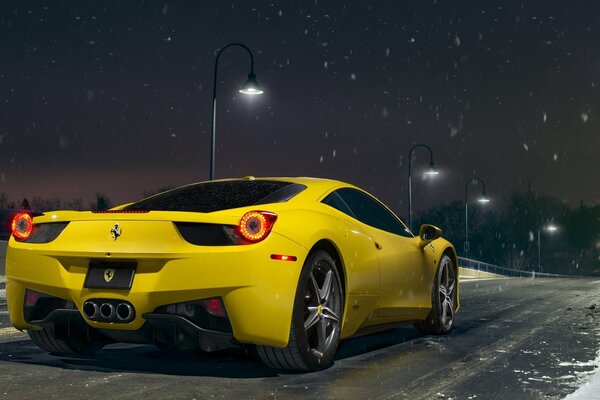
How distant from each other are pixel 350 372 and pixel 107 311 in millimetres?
1734

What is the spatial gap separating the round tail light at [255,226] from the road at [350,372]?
93cm

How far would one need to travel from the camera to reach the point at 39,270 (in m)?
5.41

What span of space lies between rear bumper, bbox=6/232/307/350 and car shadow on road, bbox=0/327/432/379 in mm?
363

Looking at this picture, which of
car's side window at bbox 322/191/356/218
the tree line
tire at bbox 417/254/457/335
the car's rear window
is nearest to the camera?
the car's rear window

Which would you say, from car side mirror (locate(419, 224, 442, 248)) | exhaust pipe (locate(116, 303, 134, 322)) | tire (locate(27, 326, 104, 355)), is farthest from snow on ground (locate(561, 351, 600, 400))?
tire (locate(27, 326, 104, 355))

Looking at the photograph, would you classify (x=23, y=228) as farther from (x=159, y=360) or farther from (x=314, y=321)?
Result: (x=314, y=321)

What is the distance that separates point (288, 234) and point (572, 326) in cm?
525

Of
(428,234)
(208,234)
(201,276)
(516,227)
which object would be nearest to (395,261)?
(428,234)

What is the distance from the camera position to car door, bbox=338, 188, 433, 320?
6.66m

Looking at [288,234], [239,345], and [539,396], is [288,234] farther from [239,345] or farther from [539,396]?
[539,396]

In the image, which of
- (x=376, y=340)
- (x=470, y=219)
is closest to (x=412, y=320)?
(x=376, y=340)

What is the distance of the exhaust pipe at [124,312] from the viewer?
508cm

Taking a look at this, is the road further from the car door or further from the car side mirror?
the car side mirror

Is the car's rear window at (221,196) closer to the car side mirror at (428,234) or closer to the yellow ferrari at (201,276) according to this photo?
the yellow ferrari at (201,276)
